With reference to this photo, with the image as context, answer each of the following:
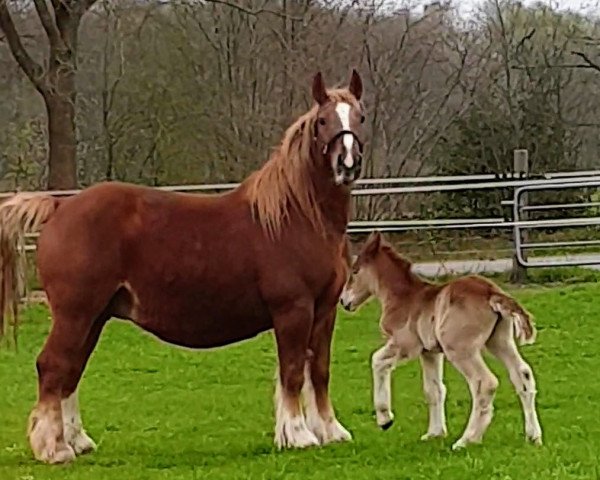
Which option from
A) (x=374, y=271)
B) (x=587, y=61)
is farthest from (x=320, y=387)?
(x=587, y=61)

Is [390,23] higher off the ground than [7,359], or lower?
higher

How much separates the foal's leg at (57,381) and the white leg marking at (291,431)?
124cm

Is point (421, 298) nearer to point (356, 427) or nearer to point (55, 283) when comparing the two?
point (356, 427)

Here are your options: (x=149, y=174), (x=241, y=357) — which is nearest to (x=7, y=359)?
(x=241, y=357)

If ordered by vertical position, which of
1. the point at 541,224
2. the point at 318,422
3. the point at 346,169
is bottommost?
the point at 541,224

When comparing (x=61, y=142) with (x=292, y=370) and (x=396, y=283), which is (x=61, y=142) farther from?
(x=292, y=370)

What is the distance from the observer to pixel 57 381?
22.9 feet

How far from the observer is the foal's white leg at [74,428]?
7254 mm

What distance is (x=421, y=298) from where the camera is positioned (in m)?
7.58

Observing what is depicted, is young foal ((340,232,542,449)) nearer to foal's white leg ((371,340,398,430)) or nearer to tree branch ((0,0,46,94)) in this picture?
foal's white leg ((371,340,398,430))

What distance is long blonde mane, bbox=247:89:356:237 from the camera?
7.17 metres

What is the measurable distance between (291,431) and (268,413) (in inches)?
81.0

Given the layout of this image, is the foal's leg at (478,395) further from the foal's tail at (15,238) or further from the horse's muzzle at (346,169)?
the foal's tail at (15,238)

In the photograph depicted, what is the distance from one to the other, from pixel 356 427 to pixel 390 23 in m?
18.2
